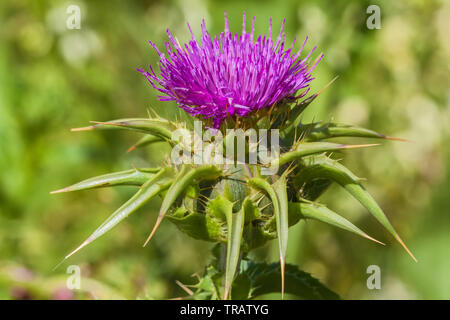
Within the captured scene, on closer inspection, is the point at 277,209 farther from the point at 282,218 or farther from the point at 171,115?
the point at 171,115

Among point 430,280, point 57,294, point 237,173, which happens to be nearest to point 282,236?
point 237,173

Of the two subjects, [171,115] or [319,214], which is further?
[171,115]

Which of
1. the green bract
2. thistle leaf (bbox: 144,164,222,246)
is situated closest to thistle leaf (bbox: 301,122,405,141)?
the green bract

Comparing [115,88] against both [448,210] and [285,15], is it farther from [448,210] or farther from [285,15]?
[448,210]

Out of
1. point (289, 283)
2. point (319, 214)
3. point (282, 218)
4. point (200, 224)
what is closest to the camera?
point (282, 218)

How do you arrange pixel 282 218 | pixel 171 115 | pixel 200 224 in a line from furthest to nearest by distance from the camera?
pixel 171 115, pixel 200 224, pixel 282 218

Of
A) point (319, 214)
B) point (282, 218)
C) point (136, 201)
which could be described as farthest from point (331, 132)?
point (136, 201)
